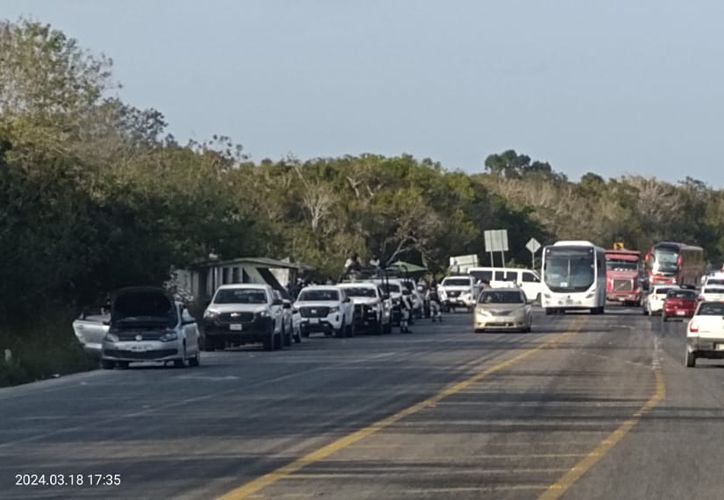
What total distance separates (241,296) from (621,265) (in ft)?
151

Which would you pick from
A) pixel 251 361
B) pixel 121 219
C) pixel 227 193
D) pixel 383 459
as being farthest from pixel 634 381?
pixel 227 193

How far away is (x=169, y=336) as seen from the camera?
33969mm

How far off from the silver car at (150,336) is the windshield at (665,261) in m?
62.2

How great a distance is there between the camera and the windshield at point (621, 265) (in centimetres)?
8556

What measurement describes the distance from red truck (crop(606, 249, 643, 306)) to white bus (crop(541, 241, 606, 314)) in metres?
12.0

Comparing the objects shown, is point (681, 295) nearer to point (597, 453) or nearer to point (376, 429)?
point (376, 429)

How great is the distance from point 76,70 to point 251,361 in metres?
23.0

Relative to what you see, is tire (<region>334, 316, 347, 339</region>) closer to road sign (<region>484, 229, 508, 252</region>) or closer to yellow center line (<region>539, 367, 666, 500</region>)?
yellow center line (<region>539, 367, 666, 500</region>)

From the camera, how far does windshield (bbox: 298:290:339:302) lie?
50.7m

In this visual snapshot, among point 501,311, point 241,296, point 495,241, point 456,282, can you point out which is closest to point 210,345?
point 241,296

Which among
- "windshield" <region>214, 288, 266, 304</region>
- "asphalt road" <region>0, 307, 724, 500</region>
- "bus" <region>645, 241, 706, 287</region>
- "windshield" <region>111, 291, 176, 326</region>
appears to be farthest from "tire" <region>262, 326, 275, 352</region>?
"bus" <region>645, 241, 706, 287</region>

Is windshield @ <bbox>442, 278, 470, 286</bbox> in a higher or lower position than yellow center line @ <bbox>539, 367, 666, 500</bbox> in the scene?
higher

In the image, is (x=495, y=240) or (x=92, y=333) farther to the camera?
(x=495, y=240)

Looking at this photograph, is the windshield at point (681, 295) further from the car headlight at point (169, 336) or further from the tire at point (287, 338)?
the car headlight at point (169, 336)
